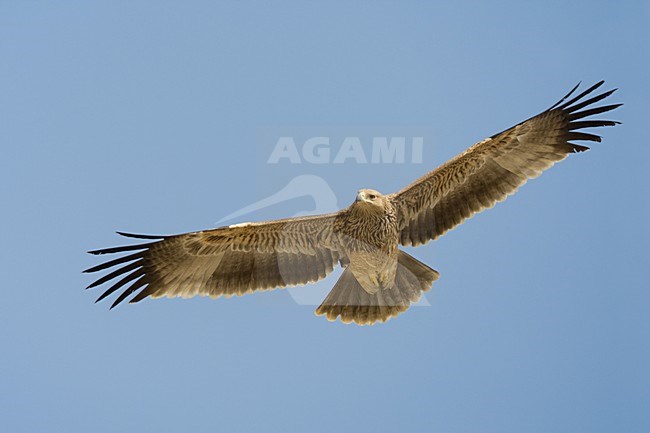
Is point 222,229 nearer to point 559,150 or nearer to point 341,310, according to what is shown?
point 341,310

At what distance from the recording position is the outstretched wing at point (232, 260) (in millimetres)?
14031

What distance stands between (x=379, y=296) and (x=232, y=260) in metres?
1.77

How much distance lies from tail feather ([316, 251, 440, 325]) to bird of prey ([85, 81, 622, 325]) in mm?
12

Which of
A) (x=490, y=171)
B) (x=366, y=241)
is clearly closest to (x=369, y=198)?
(x=366, y=241)

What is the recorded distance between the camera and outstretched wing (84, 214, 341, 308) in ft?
46.0

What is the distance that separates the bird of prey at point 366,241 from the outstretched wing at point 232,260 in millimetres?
12

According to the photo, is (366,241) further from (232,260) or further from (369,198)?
(232,260)

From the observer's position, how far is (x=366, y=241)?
13.9 metres

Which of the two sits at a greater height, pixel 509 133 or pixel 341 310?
pixel 509 133

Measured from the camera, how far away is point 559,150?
551 inches

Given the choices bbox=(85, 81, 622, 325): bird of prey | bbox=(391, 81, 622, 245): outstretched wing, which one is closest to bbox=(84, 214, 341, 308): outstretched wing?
bbox=(85, 81, 622, 325): bird of prey

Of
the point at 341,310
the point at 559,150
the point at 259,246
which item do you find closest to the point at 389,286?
the point at 341,310

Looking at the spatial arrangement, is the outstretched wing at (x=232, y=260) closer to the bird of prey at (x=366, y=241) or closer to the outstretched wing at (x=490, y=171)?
the bird of prey at (x=366, y=241)

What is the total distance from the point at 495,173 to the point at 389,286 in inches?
70.7
